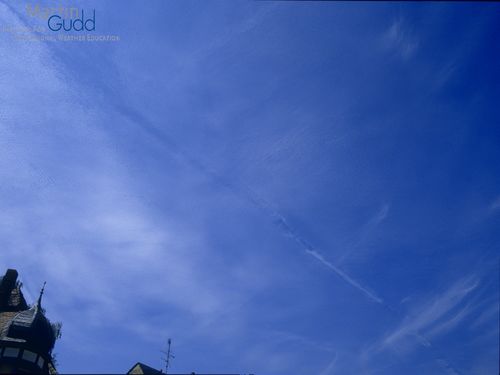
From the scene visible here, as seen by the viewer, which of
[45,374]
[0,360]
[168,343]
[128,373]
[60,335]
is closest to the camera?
[0,360]

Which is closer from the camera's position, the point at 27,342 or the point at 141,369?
the point at 27,342

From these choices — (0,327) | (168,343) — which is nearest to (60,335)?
(0,327)

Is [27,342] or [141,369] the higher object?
[27,342]

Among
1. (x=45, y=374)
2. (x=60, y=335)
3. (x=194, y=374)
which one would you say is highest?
(x=60, y=335)

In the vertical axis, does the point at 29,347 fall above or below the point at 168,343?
below

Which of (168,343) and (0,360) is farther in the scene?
(168,343)

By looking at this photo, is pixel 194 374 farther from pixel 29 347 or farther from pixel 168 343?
pixel 29 347

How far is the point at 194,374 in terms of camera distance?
1518 inches

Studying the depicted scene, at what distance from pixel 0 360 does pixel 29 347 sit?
1970 millimetres

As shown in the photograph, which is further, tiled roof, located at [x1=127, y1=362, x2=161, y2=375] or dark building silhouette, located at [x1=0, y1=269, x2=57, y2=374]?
tiled roof, located at [x1=127, y1=362, x2=161, y2=375]

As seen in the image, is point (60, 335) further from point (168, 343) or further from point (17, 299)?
point (168, 343)

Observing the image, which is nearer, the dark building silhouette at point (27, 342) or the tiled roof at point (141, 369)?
the dark building silhouette at point (27, 342)

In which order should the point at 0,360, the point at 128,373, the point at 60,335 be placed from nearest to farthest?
1. the point at 0,360
2. the point at 128,373
3. the point at 60,335

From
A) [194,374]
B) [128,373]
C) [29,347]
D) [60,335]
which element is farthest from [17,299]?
[194,374]
